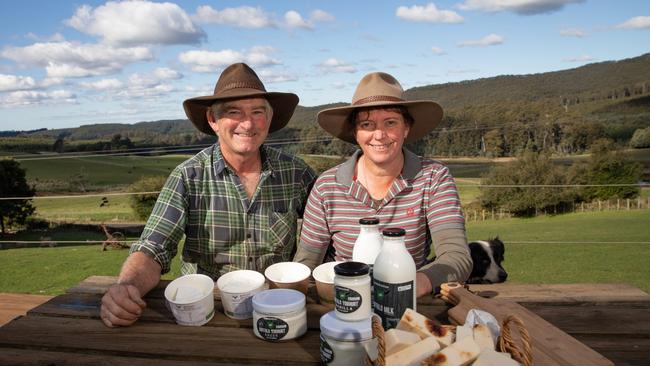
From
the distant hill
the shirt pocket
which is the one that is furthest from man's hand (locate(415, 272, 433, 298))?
the distant hill

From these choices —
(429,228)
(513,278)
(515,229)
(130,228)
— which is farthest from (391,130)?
(130,228)

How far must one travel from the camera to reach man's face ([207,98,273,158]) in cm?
261

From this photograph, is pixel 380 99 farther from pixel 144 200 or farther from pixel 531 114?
pixel 531 114

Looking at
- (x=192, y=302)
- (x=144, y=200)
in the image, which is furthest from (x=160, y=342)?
(x=144, y=200)

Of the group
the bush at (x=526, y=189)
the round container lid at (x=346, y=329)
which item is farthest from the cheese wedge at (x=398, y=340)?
the bush at (x=526, y=189)

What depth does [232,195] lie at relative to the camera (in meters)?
2.64

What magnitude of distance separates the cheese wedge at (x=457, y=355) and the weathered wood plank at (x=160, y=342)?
1.54 feet

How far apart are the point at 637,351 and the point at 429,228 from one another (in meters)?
1.06

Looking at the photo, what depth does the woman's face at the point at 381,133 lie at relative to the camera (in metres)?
2.45

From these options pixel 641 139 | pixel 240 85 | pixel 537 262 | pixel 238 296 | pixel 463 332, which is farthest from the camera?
pixel 641 139

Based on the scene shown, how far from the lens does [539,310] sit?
6.00 ft

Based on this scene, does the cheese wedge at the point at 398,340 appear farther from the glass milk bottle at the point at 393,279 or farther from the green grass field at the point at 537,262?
the green grass field at the point at 537,262

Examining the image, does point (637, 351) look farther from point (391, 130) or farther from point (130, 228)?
point (130, 228)

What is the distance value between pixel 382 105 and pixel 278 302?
1256 millimetres
